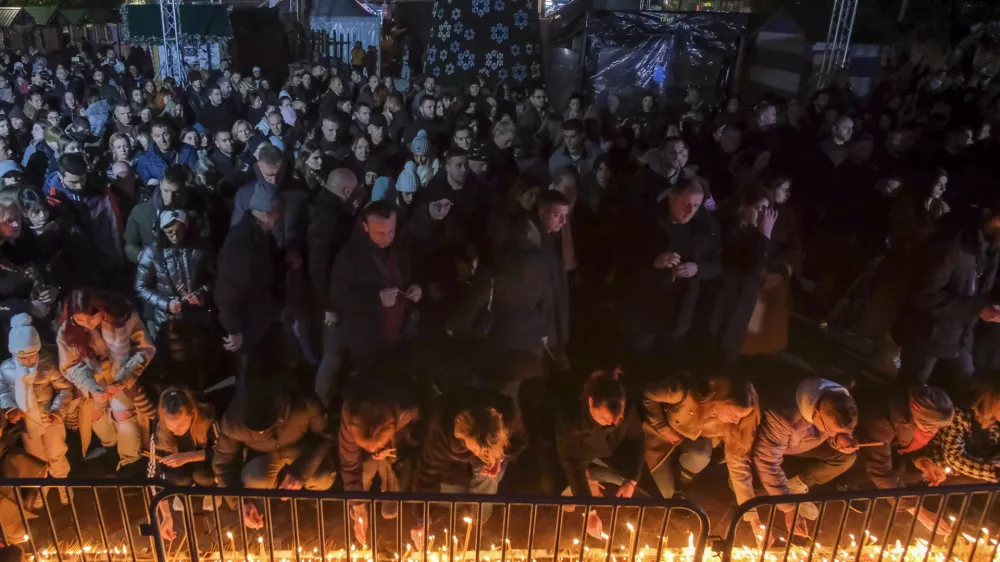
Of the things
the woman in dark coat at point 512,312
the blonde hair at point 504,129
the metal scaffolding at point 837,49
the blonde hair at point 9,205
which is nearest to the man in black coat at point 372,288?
the woman in dark coat at point 512,312

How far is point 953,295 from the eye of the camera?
14.7 feet

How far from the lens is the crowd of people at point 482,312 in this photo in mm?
3549

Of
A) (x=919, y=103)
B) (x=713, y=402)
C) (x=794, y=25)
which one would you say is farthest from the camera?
(x=794, y=25)

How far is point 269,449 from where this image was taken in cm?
354

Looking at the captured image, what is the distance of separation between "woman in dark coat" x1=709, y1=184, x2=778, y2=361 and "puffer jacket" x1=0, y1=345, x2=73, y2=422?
13.2ft

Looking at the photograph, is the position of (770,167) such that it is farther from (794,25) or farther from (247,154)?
(794,25)

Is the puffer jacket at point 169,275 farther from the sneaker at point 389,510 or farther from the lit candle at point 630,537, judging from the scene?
the lit candle at point 630,537

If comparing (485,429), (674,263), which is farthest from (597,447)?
(674,263)

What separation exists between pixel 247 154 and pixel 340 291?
9.83 feet

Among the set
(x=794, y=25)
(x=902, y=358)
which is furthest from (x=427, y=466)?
(x=794, y=25)

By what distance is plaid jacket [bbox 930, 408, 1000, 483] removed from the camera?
11.8 feet

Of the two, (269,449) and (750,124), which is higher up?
(750,124)

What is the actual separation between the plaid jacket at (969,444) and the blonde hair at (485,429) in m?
2.37

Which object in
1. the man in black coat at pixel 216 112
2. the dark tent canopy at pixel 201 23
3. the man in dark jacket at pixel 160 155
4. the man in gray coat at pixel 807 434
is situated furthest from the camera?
the dark tent canopy at pixel 201 23
